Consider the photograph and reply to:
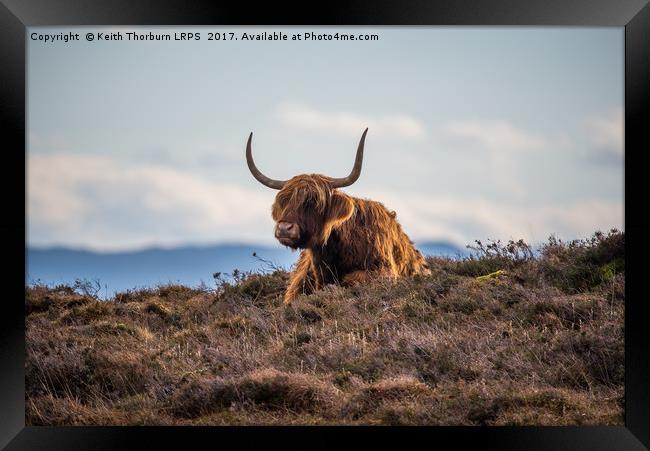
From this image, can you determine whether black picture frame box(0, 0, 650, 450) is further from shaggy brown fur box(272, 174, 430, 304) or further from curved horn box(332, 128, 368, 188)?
shaggy brown fur box(272, 174, 430, 304)

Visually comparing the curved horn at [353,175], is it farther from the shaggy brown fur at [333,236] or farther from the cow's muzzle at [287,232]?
the cow's muzzle at [287,232]

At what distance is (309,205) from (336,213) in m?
0.34

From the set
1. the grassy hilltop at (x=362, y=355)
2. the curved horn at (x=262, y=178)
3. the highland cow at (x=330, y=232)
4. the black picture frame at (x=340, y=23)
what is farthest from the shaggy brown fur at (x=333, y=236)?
the black picture frame at (x=340, y=23)

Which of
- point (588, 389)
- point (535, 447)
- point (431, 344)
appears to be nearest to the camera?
point (535, 447)

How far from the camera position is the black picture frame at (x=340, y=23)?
5.88m

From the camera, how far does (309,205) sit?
9852 millimetres

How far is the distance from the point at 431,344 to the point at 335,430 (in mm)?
1427

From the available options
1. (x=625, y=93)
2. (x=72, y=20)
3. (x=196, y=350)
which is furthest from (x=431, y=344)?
(x=72, y=20)

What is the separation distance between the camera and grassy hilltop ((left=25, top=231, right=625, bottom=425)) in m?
6.10

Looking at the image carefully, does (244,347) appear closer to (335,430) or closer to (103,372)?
(103,372)

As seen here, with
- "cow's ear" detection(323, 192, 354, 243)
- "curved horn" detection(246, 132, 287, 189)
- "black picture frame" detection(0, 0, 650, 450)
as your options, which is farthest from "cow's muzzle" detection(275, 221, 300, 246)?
"black picture frame" detection(0, 0, 650, 450)

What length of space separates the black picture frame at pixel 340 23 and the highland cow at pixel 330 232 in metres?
3.54

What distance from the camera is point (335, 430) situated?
5875 mm

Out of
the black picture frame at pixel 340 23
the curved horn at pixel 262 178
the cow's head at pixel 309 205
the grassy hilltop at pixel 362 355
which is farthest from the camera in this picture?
the curved horn at pixel 262 178
